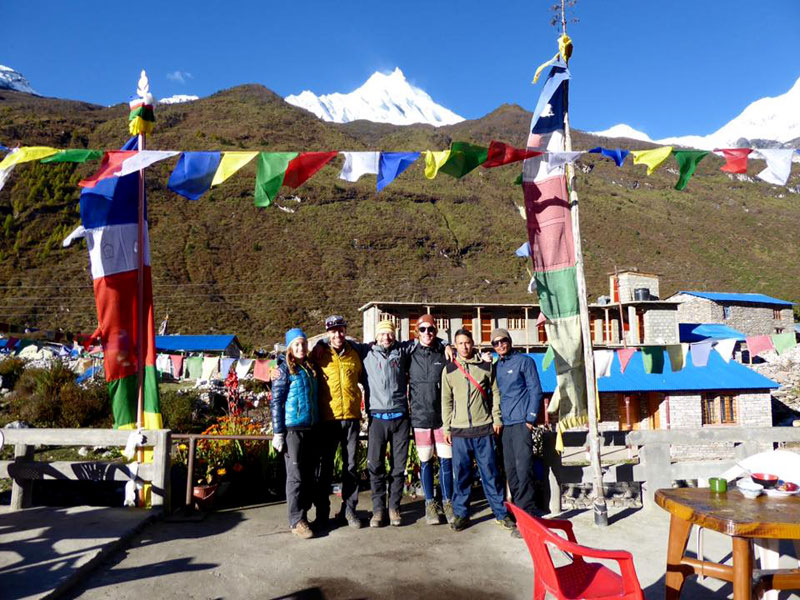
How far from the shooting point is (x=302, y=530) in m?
4.96

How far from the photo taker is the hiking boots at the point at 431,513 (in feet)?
17.4

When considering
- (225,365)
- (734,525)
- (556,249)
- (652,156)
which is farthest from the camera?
(225,365)

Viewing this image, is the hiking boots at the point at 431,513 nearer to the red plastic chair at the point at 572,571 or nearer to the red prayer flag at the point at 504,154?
the red plastic chair at the point at 572,571

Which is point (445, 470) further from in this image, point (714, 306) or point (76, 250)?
point (76, 250)

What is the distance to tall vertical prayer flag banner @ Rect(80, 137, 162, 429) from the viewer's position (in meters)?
5.85

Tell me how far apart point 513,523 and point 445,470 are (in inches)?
30.1

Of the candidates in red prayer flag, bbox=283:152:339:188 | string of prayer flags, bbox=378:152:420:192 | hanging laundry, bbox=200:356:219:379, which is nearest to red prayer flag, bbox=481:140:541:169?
string of prayer flags, bbox=378:152:420:192

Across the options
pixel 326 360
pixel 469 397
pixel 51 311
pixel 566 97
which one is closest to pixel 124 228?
pixel 326 360

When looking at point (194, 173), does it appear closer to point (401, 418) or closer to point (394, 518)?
point (401, 418)

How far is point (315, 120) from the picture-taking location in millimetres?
123188

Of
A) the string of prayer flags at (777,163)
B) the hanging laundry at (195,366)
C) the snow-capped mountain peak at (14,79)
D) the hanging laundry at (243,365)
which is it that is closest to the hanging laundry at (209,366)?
the hanging laundry at (195,366)

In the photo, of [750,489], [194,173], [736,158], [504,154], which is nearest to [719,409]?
[736,158]

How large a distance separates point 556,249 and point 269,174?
303 cm

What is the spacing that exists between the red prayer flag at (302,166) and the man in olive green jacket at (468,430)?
7.64 feet
